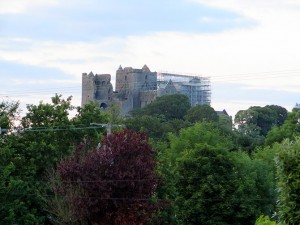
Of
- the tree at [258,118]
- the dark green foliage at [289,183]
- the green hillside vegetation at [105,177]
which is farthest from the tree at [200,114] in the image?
the dark green foliage at [289,183]

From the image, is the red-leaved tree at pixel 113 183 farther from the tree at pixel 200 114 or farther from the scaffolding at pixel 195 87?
the scaffolding at pixel 195 87

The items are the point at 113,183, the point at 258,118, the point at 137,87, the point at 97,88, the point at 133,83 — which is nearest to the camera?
the point at 113,183

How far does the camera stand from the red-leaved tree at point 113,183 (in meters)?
31.5

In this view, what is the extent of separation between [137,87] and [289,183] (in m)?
151

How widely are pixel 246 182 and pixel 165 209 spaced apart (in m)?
11.4

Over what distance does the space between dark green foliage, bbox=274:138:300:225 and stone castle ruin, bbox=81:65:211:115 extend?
144 meters

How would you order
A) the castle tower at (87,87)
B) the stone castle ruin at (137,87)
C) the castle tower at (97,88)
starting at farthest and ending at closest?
the castle tower at (87,87) → the castle tower at (97,88) → the stone castle ruin at (137,87)

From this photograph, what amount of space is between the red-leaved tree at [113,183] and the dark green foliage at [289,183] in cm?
1899

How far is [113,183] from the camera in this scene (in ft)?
103

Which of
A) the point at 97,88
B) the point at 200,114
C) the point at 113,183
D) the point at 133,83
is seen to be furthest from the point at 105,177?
the point at 97,88

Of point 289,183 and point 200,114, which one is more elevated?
point 200,114

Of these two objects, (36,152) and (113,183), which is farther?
(36,152)

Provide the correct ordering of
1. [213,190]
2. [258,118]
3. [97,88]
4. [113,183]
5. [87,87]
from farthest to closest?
[87,87] → [97,88] → [258,118] → [213,190] → [113,183]

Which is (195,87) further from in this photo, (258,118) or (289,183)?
(289,183)
